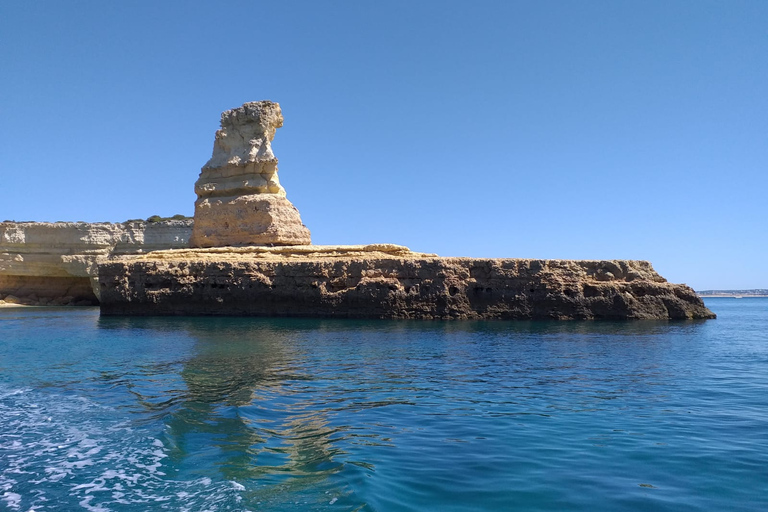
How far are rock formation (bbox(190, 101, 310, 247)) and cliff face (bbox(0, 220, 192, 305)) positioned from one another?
1389 centimetres

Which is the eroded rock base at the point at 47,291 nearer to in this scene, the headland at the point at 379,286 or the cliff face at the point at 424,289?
the headland at the point at 379,286

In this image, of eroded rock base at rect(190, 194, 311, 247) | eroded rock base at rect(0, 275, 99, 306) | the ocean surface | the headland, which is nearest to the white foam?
the ocean surface

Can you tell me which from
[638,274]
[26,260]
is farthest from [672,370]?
[26,260]

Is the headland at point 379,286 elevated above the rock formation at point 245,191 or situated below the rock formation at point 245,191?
below

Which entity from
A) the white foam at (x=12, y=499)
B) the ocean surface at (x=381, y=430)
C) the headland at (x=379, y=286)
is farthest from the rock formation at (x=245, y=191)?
the white foam at (x=12, y=499)

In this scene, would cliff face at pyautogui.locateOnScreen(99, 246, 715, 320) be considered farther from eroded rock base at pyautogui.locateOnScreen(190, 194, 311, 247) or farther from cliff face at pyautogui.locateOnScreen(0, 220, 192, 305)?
cliff face at pyautogui.locateOnScreen(0, 220, 192, 305)

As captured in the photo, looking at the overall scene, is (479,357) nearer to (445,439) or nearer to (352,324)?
(445,439)

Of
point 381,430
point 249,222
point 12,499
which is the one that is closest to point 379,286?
point 249,222

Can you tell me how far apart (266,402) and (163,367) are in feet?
12.8

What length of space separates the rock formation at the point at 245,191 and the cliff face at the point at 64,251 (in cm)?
1389

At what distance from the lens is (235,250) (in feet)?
82.0

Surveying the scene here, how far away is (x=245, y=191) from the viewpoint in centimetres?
2872

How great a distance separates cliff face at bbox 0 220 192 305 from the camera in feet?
131

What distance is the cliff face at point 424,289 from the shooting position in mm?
20562
